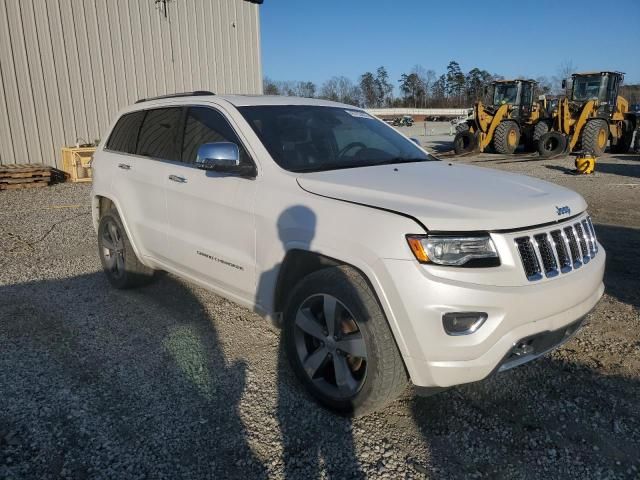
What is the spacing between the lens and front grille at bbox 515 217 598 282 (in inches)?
98.1

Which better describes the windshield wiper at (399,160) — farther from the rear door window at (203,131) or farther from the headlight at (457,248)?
the headlight at (457,248)

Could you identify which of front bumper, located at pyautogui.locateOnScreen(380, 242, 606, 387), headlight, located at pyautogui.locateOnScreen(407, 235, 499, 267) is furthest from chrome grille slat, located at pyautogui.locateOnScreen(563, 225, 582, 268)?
headlight, located at pyautogui.locateOnScreen(407, 235, 499, 267)

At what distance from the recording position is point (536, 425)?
2801 millimetres

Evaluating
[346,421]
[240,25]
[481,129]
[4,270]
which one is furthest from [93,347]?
[481,129]

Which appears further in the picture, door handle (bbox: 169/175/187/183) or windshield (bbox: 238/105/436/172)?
door handle (bbox: 169/175/187/183)

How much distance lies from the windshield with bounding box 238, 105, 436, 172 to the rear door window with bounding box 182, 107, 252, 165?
0.16 meters

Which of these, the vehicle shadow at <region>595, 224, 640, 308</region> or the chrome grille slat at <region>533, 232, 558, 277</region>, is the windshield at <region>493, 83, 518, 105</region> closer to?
the vehicle shadow at <region>595, 224, 640, 308</region>

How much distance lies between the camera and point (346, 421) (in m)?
2.87

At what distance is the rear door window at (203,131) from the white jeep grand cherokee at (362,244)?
14mm

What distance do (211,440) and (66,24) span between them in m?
13.1

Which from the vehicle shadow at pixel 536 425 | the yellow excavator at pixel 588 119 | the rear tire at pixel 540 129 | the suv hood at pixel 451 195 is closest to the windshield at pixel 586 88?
the yellow excavator at pixel 588 119

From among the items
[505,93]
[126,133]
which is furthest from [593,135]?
[126,133]

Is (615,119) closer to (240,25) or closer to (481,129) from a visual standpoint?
(481,129)

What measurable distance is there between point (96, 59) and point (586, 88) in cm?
1652
